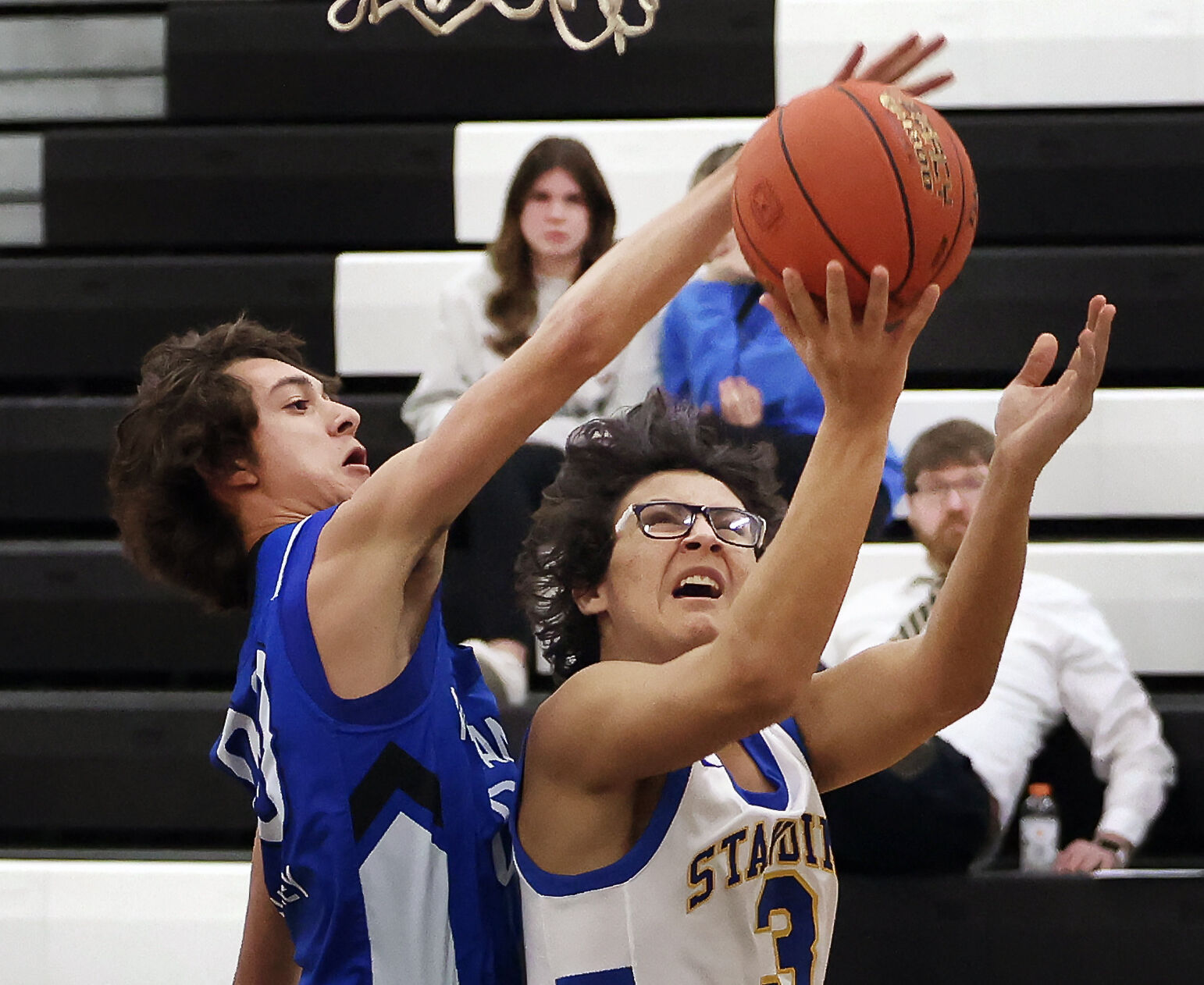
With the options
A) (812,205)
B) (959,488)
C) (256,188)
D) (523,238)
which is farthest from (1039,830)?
(256,188)

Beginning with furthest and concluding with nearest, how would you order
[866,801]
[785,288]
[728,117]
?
[728,117], [866,801], [785,288]

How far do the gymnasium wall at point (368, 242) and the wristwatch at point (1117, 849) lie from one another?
1.01ft

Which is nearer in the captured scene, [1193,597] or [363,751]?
[363,751]

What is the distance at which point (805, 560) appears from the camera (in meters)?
1.41

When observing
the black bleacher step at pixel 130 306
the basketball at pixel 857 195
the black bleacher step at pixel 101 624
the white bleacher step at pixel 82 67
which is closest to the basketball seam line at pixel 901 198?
the basketball at pixel 857 195

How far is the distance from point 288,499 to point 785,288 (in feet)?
2.31

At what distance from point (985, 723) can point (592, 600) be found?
128 centimetres

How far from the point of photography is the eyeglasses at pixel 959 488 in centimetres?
296

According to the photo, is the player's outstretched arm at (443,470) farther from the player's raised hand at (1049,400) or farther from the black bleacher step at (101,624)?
the black bleacher step at (101,624)

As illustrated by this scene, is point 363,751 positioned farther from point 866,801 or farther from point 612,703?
point 866,801

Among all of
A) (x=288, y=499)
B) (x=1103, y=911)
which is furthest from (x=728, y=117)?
(x=288, y=499)

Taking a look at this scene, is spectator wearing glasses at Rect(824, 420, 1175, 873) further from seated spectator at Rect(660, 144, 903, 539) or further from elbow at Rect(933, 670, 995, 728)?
elbow at Rect(933, 670, 995, 728)

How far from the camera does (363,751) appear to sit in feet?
5.26

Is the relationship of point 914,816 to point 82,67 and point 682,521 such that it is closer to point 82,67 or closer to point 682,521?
point 682,521
